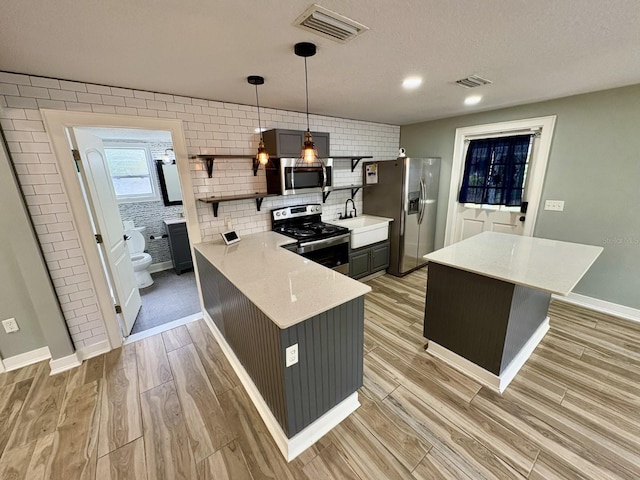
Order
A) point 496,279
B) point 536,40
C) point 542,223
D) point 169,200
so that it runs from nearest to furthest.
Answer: point 536,40
point 496,279
point 542,223
point 169,200

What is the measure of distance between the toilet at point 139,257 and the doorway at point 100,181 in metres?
1.16

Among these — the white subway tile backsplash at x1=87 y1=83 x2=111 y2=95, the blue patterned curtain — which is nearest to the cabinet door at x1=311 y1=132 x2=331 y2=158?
the white subway tile backsplash at x1=87 y1=83 x2=111 y2=95

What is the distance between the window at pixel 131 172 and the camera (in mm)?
4055

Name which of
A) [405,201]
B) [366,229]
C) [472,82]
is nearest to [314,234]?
[366,229]

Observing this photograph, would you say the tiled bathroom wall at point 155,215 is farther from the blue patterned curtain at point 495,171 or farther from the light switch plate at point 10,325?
the blue patterned curtain at point 495,171

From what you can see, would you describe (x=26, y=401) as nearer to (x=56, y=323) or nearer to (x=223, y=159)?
(x=56, y=323)

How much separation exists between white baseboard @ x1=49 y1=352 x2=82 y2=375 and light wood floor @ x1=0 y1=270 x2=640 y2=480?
7 cm

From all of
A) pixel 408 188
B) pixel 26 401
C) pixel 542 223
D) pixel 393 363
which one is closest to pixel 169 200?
pixel 26 401

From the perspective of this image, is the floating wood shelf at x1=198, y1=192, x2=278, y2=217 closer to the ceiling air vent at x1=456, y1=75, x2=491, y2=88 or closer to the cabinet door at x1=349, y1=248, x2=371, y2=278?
the cabinet door at x1=349, y1=248, x2=371, y2=278

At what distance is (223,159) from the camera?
2713 mm

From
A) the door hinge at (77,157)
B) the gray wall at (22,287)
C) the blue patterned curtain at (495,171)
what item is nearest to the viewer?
the gray wall at (22,287)

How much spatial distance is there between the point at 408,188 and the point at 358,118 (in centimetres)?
125

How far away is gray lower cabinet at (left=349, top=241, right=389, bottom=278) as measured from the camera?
11.3 ft

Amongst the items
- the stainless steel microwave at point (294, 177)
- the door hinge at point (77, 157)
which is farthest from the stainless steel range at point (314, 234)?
the door hinge at point (77, 157)
